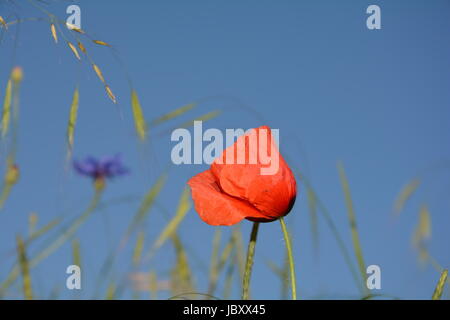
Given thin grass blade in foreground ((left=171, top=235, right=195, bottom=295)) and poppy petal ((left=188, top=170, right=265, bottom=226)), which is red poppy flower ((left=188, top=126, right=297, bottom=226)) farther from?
thin grass blade in foreground ((left=171, top=235, right=195, bottom=295))

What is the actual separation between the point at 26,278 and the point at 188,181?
0.25 meters

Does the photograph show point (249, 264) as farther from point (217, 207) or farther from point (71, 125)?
point (71, 125)

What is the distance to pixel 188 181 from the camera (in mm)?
555

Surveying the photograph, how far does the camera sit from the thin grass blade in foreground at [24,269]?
69 cm

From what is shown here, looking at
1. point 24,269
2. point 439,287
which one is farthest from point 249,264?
point 24,269

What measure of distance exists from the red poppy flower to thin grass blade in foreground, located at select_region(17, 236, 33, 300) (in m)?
0.25

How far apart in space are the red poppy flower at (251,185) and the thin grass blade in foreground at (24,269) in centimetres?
25

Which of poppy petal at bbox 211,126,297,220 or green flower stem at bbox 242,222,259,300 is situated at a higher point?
poppy petal at bbox 211,126,297,220

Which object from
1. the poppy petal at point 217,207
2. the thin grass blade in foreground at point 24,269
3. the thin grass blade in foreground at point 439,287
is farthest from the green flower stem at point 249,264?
the thin grass blade in foreground at point 24,269

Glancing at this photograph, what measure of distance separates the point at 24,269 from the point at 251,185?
11.9 inches

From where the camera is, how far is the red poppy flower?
1.74 feet

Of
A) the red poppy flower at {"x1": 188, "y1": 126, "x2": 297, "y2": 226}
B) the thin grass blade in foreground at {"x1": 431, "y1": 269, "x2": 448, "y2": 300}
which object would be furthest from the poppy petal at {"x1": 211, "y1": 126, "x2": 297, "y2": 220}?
the thin grass blade in foreground at {"x1": 431, "y1": 269, "x2": 448, "y2": 300}
